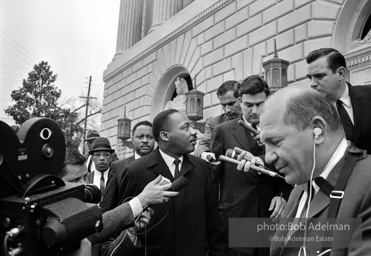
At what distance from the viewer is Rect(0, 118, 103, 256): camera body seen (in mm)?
1293

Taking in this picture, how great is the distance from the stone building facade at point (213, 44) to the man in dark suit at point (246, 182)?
4499mm

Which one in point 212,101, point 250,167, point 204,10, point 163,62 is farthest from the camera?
point 163,62

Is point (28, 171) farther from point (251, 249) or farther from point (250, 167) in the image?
point (251, 249)

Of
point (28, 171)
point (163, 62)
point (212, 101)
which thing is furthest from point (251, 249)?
point (163, 62)

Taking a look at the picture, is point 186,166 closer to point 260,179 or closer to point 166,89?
point 260,179

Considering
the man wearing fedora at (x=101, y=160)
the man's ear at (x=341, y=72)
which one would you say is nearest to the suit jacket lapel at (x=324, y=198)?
the man's ear at (x=341, y=72)

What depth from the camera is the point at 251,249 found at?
3094 millimetres

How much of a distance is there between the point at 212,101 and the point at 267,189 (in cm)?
779

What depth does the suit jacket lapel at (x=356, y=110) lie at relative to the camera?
304 centimetres

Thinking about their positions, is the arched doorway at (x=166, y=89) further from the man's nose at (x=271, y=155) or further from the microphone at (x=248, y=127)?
the man's nose at (x=271, y=155)

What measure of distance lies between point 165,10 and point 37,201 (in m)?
14.9

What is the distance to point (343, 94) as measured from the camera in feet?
10.9

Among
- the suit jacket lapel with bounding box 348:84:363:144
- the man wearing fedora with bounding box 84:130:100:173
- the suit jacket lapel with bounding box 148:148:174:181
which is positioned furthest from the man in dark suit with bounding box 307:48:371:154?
the man wearing fedora with bounding box 84:130:100:173

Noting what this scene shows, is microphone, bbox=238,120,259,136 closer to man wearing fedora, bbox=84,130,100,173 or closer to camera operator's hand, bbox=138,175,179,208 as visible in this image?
camera operator's hand, bbox=138,175,179,208
